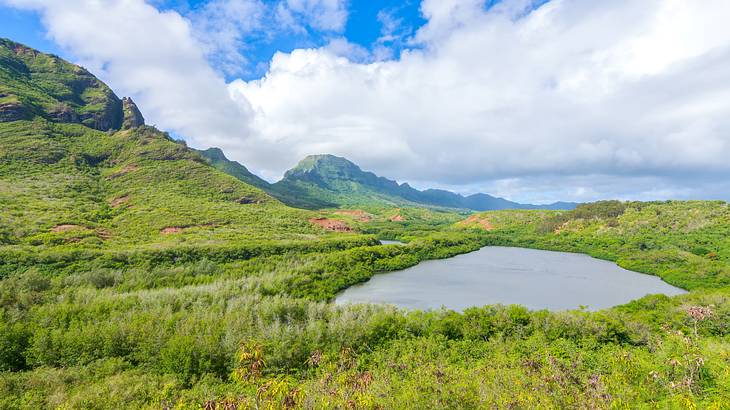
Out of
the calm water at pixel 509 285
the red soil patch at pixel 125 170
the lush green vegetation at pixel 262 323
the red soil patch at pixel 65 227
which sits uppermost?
the red soil patch at pixel 125 170

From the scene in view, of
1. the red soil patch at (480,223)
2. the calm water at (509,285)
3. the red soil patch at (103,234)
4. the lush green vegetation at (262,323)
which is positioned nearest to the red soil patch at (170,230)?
the lush green vegetation at (262,323)

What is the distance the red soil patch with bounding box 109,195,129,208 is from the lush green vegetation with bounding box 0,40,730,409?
439 millimetres

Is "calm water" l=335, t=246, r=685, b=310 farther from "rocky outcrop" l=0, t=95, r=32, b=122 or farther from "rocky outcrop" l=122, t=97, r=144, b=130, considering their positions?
"rocky outcrop" l=122, t=97, r=144, b=130

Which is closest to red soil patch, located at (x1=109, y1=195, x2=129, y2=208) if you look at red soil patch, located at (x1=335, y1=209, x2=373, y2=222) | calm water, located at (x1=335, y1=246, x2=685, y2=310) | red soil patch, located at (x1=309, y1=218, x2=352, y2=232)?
red soil patch, located at (x1=309, y1=218, x2=352, y2=232)

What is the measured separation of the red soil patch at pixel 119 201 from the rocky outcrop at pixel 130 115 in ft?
226

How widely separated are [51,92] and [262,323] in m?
157

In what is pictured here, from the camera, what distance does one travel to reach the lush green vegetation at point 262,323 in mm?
14398

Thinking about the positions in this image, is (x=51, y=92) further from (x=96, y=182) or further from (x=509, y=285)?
(x=509, y=285)

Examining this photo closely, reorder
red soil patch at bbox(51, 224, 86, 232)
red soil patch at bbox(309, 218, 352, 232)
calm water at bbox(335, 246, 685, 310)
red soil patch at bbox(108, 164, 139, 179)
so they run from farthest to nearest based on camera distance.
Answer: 1. red soil patch at bbox(309, 218, 352, 232)
2. red soil patch at bbox(108, 164, 139, 179)
3. red soil patch at bbox(51, 224, 86, 232)
4. calm water at bbox(335, 246, 685, 310)

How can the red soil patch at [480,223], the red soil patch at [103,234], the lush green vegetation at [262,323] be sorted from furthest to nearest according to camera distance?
the red soil patch at [480,223]
the red soil patch at [103,234]
the lush green vegetation at [262,323]

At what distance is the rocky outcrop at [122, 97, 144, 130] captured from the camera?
452 ft

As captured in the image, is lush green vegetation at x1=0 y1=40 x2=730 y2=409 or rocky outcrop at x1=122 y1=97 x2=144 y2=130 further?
rocky outcrop at x1=122 y1=97 x2=144 y2=130

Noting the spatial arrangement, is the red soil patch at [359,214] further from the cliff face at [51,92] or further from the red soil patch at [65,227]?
the red soil patch at [65,227]

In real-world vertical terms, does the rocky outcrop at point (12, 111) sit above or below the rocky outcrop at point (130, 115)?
below
